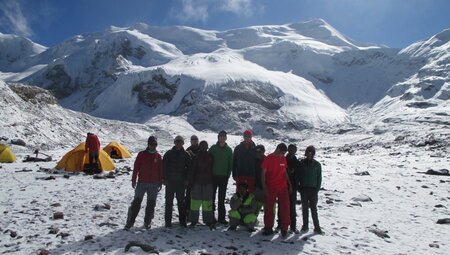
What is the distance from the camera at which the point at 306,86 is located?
135 meters

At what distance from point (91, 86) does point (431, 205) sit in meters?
163

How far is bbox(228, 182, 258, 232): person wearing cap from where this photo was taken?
36.3 feet

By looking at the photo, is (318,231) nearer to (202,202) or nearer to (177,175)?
(202,202)

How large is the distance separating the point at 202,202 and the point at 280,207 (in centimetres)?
224

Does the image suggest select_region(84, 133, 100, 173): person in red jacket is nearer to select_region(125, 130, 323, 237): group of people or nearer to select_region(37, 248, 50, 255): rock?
select_region(125, 130, 323, 237): group of people

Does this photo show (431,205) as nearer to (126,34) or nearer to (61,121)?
(61,121)

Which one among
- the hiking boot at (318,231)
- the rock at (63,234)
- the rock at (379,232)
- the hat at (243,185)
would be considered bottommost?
the rock at (379,232)

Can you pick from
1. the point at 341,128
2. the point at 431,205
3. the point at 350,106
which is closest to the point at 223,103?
the point at 341,128

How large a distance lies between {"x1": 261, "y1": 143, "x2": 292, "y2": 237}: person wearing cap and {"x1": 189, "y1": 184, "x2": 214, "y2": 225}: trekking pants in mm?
1580

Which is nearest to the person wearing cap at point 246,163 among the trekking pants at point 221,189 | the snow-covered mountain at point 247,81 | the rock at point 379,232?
the trekking pants at point 221,189

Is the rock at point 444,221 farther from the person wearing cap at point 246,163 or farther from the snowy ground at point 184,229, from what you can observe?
the person wearing cap at point 246,163

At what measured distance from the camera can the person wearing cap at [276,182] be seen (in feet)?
35.9

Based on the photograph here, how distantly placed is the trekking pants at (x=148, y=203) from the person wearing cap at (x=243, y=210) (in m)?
→ 2.23

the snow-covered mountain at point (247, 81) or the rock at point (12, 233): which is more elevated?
the snow-covered mountain at point (247, 81)
